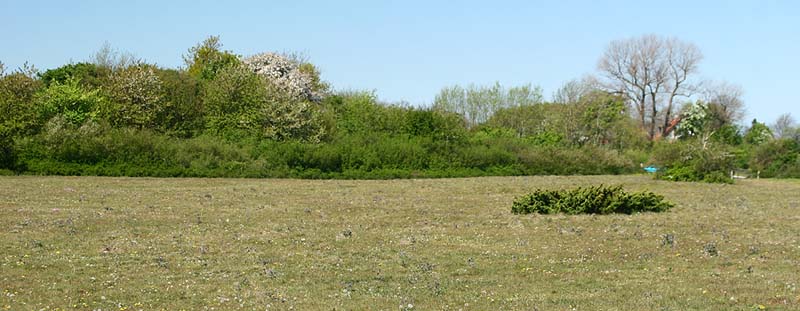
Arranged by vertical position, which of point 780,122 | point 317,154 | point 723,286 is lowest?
point 723,286

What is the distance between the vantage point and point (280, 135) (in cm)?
5028

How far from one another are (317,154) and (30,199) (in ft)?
70.0

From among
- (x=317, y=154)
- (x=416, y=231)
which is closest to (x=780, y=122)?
(x=317, y=154)

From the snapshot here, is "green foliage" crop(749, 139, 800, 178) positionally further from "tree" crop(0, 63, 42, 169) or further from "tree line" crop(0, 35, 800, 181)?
"tree" crop(0, 63, 42, 169)

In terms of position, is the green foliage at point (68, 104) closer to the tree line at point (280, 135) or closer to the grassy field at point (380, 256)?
the tree line at point (280, 135)

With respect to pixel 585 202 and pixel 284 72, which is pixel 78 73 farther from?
pixel 585 202

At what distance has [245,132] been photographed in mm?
48562

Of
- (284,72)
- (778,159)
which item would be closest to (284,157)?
(284,72)

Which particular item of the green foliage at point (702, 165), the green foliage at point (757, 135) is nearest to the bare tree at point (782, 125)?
the green foliage at point (757, 135)

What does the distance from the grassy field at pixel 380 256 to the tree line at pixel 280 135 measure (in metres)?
14.7

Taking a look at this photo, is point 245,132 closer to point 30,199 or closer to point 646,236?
point 30,199

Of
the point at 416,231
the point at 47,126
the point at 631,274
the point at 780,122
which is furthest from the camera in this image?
the point at 780,122

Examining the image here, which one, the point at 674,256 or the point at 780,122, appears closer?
the point at 674,256

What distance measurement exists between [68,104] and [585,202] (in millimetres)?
32854
